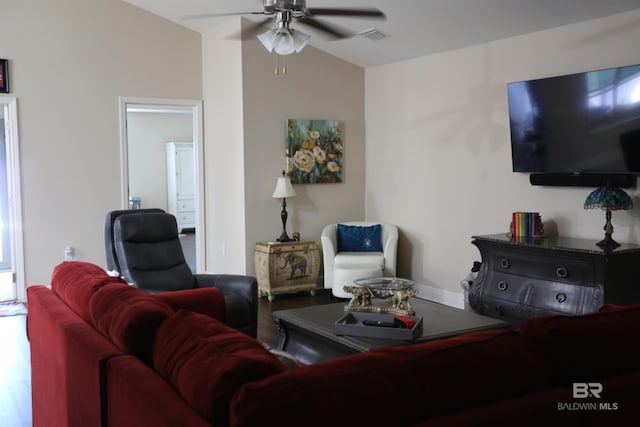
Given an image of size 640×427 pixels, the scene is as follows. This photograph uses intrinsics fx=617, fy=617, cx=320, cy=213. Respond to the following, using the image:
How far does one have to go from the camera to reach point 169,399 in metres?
1.41

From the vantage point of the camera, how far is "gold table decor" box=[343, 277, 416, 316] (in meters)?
3.57

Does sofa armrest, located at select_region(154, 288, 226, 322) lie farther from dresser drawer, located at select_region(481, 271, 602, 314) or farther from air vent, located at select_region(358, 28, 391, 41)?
air vent, located at select_region(358, 28, 391, 41)

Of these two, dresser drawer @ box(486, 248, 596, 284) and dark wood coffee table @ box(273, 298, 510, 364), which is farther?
dresser drawer @ box(486, 248, 596, 284)

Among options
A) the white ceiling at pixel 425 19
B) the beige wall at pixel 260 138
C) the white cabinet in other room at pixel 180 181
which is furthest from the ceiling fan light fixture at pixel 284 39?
the white cabinet in other room at pixel 180 181

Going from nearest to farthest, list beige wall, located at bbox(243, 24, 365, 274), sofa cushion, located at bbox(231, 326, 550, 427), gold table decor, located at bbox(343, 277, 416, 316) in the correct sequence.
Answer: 1. sofa cushion, located at bbox(231, 326, 550, 427)
2. gold table decor, located at bbox(343, 277, 416, 316)
3. beige wall, located at bbox(243, 24, 365, 274)

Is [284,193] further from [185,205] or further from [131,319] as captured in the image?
[185,205]

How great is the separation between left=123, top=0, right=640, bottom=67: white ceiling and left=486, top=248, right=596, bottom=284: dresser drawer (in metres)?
1.84

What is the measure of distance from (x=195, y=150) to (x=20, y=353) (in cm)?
326

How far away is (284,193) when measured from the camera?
6.39 metres

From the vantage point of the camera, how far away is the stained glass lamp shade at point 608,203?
4.27 metres

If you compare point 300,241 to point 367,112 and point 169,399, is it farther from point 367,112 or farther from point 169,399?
point 169,399

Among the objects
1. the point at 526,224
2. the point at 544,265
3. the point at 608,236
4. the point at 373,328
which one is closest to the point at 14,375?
the point at 373,328

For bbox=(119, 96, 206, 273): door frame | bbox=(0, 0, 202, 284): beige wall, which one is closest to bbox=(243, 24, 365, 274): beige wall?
bbox=(119, 96, 206, 273): door frame

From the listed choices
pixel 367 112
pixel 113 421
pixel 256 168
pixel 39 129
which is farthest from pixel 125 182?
pixel 113 421
